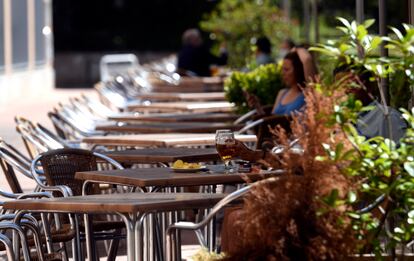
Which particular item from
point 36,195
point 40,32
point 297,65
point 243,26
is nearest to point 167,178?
point 36,195

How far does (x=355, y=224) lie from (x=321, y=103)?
1.38 feet

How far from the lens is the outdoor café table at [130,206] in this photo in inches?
194

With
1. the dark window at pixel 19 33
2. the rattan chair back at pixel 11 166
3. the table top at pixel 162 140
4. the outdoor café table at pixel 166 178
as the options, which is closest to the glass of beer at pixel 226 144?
the outdoor café table at pixel 166 178

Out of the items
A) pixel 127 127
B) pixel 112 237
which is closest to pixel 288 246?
pixel 112 237

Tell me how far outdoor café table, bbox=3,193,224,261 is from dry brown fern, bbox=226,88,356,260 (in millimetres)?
773

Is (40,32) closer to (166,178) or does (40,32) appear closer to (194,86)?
(194,86)

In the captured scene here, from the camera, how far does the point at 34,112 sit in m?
25.8

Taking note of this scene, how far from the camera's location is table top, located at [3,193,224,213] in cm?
492

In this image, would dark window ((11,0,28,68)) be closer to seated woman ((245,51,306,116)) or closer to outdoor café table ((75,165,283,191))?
seated woman ((245,51,306,116))

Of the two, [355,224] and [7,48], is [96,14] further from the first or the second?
[355,224]

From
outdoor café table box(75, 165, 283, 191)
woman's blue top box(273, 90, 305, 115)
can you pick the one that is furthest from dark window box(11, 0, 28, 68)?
outdoor café table box(75, 165, 283, 191)

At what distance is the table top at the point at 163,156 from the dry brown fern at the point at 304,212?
302 centimetres

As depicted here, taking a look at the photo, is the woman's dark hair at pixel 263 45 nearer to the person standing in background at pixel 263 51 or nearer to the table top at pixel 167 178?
the person standing in background at pixel 263 51

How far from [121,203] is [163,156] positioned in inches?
91.9
